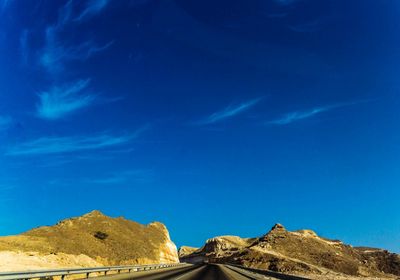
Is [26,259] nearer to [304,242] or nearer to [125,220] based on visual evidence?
[125,220]

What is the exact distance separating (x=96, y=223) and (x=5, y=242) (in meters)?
36.3

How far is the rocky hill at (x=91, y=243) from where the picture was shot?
5313cm

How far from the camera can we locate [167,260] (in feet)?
361

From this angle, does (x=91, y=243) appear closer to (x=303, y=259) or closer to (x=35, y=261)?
(x=35, y=261)

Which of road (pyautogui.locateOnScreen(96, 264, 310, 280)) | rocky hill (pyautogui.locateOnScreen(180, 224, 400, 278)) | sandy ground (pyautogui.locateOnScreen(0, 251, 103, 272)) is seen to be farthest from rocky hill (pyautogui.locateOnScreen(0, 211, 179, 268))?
rocky hill (pyautogui.locateOnScreen(180, 224, 400, 278))

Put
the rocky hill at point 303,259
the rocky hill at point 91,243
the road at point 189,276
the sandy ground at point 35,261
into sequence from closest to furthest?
the road at point 189,276
the sandy ground at point 35,261
the rocky hill at point 91,243
the rocky hill at point 303,259

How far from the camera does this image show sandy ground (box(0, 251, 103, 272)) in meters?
39.5

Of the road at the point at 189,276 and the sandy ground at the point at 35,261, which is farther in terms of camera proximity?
the sandy ground at the point at 35,261

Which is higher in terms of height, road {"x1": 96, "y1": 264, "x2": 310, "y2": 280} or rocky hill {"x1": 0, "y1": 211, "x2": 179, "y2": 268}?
rocky hill {"x1": 0, "y1": 211, "x2": 179, "y2": 268}

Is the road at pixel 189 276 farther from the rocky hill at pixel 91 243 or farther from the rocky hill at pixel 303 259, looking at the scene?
the rocky hill at pixel 303 259

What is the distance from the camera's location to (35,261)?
44531mm

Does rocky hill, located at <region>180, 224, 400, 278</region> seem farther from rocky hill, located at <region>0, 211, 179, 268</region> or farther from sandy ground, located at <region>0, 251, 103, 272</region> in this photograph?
sandy ground, located at <region>0, 251, 103, 272</region>

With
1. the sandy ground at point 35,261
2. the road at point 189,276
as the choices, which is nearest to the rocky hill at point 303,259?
the road at point 189,276

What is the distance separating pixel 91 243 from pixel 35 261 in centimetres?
2943
